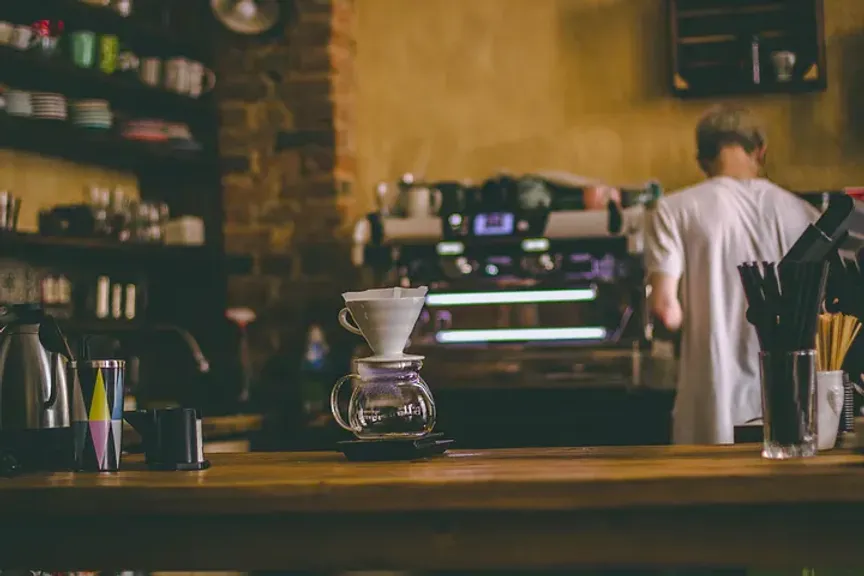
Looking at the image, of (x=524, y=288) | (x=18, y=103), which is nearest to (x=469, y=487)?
(x=524, y=288)

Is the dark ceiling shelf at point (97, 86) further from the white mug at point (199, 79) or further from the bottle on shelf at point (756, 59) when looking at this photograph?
the bottle on shelf at point (756, 59)

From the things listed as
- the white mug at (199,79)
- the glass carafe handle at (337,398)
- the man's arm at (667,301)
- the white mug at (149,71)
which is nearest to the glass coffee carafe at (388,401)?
the glass carafe handle at (337,398)

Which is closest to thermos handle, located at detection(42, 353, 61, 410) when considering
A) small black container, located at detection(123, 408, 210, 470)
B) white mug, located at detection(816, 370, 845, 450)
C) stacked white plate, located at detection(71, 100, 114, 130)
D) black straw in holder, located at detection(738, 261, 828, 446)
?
small black container, located at detection(123, 408, 210, 470)

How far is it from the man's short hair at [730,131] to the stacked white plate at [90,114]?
2.33 metres

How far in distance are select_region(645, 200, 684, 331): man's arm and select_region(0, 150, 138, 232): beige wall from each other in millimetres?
2516

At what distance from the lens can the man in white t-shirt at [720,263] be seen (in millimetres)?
3523

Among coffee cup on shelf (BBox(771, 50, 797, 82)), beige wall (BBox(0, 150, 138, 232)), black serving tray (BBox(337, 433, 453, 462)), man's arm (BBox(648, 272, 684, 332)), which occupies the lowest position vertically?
black serving tray (BBox(337, 433, 453, 462))

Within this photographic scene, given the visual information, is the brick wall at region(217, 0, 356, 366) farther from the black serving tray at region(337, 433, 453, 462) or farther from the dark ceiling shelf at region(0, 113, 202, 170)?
the black serving tray at region(337, 433, 453, 462)

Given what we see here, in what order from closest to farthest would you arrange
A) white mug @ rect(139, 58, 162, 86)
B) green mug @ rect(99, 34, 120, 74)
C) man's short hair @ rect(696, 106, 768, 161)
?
man's short hair @ rect(696, 106, 768, 161) → green mug @ rect(99, 34, 120, 74) → white mug @ rect(139, 58, 162, 86)

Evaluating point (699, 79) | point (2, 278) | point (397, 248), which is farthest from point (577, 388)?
point (2, 278)

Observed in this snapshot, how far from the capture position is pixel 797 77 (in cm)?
514

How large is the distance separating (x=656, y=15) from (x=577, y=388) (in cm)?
182

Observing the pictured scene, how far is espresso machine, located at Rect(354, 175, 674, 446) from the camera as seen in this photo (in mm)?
4652

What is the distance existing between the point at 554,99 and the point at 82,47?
2.05m
